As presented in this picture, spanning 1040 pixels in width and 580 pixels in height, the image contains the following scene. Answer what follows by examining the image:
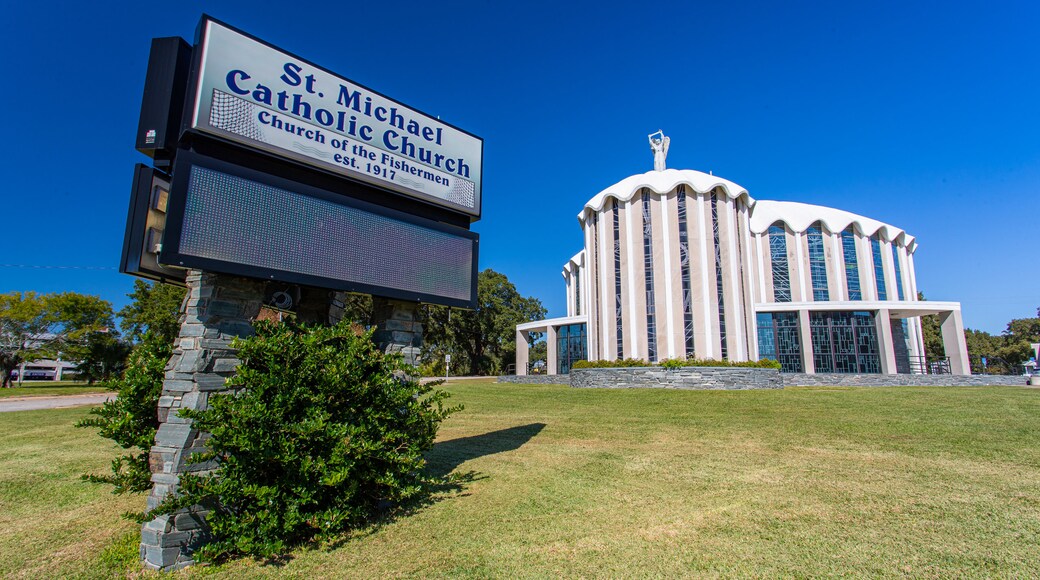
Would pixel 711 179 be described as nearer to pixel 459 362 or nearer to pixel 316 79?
pixel 316 79

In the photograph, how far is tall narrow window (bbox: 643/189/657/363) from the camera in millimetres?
30172

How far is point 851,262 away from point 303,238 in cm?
4923

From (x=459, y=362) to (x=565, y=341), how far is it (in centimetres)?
2118

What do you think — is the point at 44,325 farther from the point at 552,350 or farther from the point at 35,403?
the point at 552,350

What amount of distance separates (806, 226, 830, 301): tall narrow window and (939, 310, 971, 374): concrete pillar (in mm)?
9370

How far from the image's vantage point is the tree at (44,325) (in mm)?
→ 37844

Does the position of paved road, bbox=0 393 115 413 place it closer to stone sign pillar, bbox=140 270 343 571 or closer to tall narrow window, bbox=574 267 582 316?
stone sign pillar, bbox=140 270 343 571

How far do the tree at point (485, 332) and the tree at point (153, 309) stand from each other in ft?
71.8

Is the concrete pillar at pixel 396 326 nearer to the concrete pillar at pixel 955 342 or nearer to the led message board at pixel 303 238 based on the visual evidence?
the led message board at pixel 303 238

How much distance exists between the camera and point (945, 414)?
11508 mm

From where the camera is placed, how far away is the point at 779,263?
42719 millimetres

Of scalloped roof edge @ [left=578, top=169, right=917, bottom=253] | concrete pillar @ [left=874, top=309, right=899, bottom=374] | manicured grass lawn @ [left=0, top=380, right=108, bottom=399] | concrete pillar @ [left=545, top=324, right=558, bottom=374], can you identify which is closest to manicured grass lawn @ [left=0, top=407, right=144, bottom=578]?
manicured grass lawn @ [left=0, top=380, right=108, bottom=399]

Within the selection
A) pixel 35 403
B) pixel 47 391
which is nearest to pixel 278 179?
pixel 35 403

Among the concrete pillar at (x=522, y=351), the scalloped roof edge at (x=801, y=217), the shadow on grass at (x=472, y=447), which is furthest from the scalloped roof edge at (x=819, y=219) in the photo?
the shadow on grass at (x=472, y=447)
